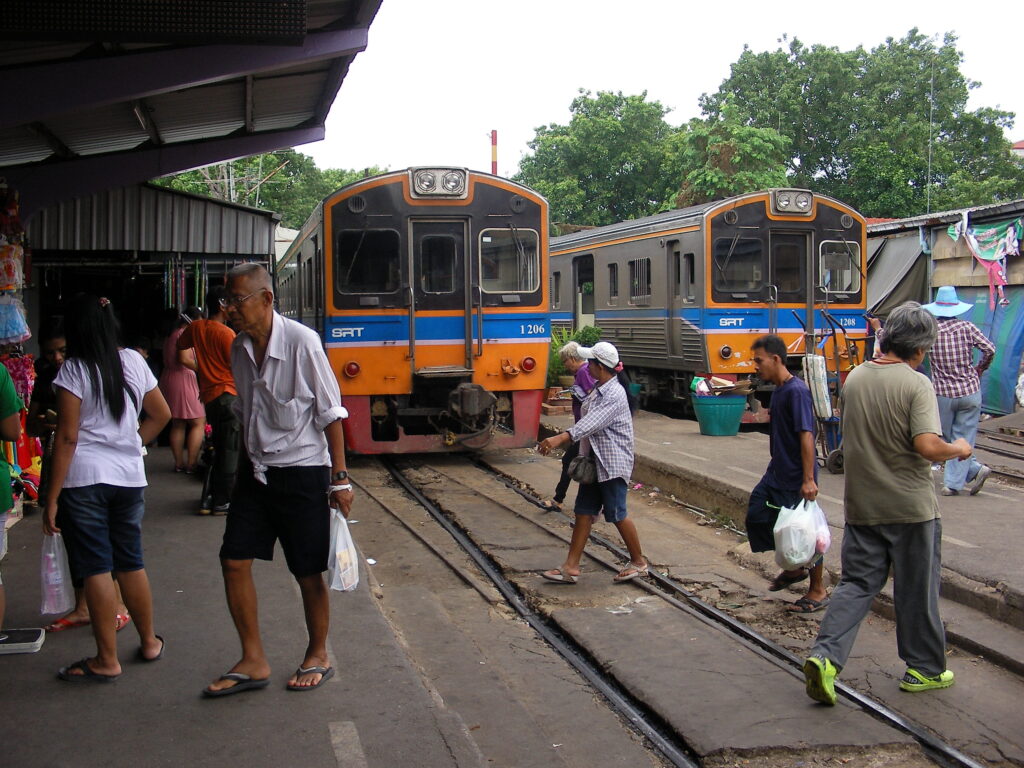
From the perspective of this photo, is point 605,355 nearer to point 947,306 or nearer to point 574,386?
point 574,386

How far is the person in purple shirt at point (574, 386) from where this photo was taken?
29.4 ft

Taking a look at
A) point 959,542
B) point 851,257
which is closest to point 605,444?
point 959,542

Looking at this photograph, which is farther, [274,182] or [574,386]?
[274,182]

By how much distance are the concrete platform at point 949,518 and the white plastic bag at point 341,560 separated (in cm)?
347

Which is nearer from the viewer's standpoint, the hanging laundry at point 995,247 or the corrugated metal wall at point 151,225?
the corrugated metal wall at point 151,225

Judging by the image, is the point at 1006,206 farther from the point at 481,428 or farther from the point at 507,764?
the point at 507,764

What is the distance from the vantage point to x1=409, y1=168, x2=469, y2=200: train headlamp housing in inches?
465

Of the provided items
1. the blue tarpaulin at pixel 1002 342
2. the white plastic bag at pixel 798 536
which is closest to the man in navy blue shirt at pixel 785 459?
the white plastic bag at pixel 798 536

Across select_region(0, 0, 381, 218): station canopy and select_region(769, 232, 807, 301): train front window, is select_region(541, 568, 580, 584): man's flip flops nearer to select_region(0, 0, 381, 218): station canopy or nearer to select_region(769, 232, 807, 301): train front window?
select_region(0, 0, 381, 218): station canopy

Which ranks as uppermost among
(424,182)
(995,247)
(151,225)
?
(424,182)

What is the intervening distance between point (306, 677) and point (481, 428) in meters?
7.53

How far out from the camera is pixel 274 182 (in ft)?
127

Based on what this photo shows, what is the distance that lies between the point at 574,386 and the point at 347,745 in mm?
5742

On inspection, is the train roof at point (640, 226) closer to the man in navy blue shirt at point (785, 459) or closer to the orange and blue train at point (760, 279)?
the orange and blue train at point (760, 279)
